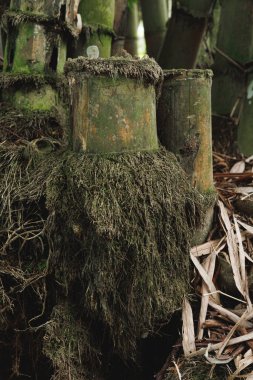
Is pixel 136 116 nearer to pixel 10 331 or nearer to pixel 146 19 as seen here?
pixel 10 331

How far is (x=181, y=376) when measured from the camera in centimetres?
181

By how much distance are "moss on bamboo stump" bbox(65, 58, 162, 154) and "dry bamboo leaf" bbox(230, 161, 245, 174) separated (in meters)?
0.91

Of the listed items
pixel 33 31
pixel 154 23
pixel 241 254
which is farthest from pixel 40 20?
pixel 154 23

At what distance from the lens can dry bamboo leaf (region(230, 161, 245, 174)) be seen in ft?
8.63

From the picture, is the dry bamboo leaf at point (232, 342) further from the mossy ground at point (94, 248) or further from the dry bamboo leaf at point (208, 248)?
the dry bamboo leaf at point (208, 248)

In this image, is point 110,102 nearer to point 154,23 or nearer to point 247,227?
point 247,227

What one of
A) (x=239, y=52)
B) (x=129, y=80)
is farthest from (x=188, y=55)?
(x=129, y=80)

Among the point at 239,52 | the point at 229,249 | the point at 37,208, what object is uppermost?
the point at 239,52

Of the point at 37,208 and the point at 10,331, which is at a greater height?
the point at 37,208

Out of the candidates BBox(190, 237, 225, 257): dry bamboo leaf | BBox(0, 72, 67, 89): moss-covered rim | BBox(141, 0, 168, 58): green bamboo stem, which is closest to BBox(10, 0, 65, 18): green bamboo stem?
BBox(0, 72, 67, 89): moss-covered rim

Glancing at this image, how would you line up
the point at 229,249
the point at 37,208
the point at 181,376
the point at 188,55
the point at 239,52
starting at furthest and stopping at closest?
the point at 188,55 < the point at 239,52 < the point at 229,249 < the point at 37,208 < the point at 181,376

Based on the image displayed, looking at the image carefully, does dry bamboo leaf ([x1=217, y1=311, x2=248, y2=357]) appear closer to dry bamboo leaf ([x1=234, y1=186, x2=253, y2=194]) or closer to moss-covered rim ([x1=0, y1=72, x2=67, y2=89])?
dry bamboo leaf ([x1=234, y1=186, x2=253, y2=194])

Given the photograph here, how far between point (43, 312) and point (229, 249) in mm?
814

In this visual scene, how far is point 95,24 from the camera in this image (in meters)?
2.72
